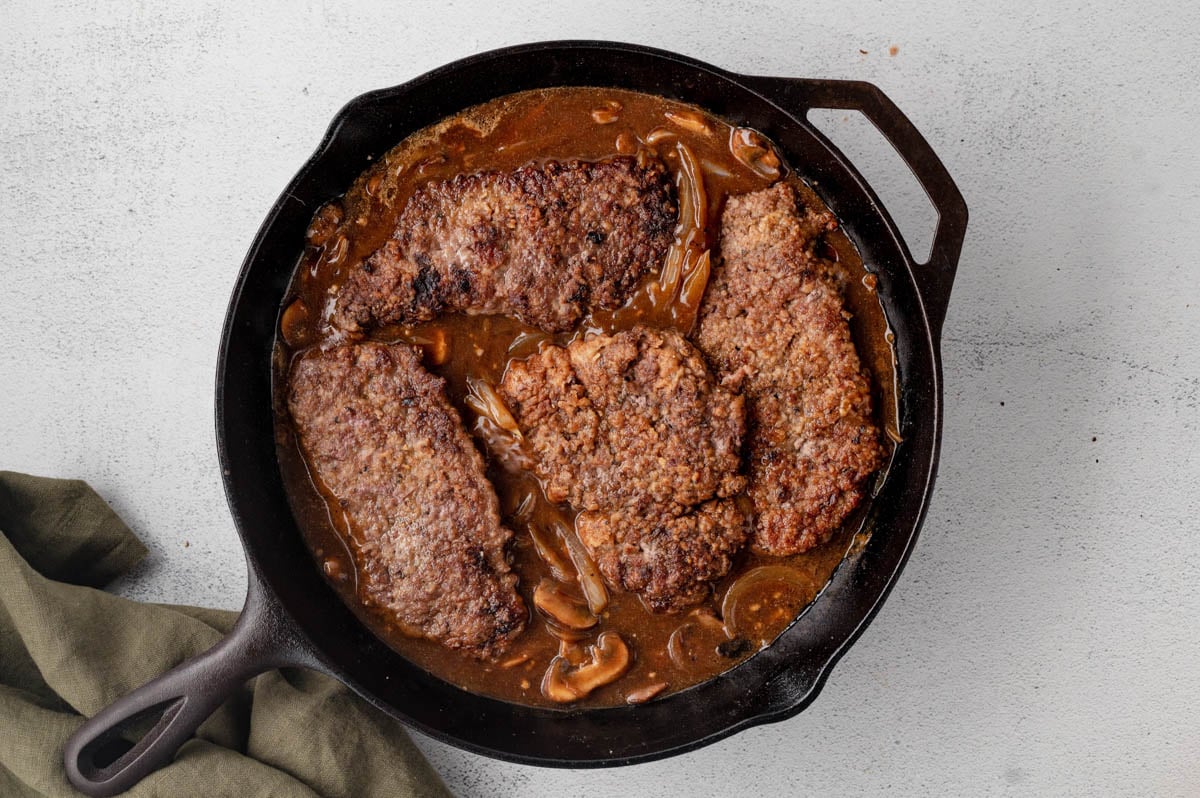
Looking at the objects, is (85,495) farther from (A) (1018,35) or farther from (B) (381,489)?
(A) (1018,35)

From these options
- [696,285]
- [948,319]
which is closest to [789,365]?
[696,285]

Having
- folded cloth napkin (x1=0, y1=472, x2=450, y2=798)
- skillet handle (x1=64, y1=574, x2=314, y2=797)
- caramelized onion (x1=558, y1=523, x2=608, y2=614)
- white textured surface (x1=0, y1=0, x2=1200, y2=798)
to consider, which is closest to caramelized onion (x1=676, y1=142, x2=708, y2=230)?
white textured surface (x1=0, y1=0, x2=1200, y2=798)

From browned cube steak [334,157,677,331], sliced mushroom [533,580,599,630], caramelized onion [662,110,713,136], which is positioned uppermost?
caramelized onion [662,110,713,136]

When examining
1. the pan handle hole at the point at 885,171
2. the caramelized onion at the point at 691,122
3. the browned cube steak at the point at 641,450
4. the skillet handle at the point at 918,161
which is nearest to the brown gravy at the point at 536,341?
the caramelized onion at the point at 691,122

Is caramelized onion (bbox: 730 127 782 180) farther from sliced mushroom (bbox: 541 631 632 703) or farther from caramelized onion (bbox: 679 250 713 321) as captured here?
sliced mushroom (bbox: 541 631 632 703)

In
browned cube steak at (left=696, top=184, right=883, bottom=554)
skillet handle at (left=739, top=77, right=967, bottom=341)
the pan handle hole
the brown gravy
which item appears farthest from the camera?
the pan handle hole

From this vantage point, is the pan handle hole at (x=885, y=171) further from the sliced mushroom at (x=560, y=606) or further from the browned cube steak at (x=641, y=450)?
the sliced mushroom at (x=560, y=606)

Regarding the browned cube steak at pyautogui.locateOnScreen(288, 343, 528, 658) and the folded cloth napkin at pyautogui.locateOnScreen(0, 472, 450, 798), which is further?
the folded cloth napkin at pyautogui.locateOnScreen(0, 472, 450, 798)
